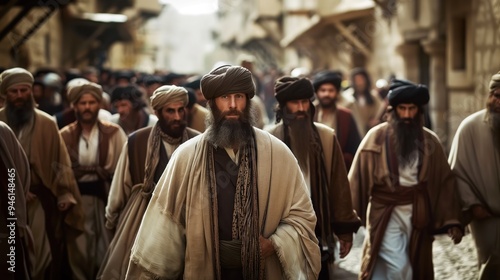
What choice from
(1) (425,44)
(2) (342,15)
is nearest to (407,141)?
(1) (425,44)

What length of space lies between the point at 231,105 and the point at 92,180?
345cm

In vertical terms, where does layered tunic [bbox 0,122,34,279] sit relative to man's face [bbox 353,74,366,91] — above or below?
below

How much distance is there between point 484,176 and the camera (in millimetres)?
6098

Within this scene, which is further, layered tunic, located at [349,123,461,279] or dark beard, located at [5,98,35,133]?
dark beard, located at [5,98,35,133]

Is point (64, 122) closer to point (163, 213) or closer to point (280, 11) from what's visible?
point (163, 213)

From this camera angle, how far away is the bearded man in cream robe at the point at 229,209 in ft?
12.9

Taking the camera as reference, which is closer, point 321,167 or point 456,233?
point 321,167

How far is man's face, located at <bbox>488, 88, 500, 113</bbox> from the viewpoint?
236 inches

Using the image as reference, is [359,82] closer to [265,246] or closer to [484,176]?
[484,176]

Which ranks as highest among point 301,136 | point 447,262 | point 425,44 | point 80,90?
point 425,44

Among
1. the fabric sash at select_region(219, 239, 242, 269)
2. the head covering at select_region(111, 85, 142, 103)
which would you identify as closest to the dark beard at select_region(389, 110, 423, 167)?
the fabric sash at select_region(219, 239, 242, 269)

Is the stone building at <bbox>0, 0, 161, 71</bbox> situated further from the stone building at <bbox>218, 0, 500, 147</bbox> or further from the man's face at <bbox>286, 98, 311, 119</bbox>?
the man's face at <bbox>286, 98, 311, 119</bbox>

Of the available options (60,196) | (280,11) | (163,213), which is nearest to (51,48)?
(60,196)

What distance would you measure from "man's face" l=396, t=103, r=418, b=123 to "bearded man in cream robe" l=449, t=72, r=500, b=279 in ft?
1.33
